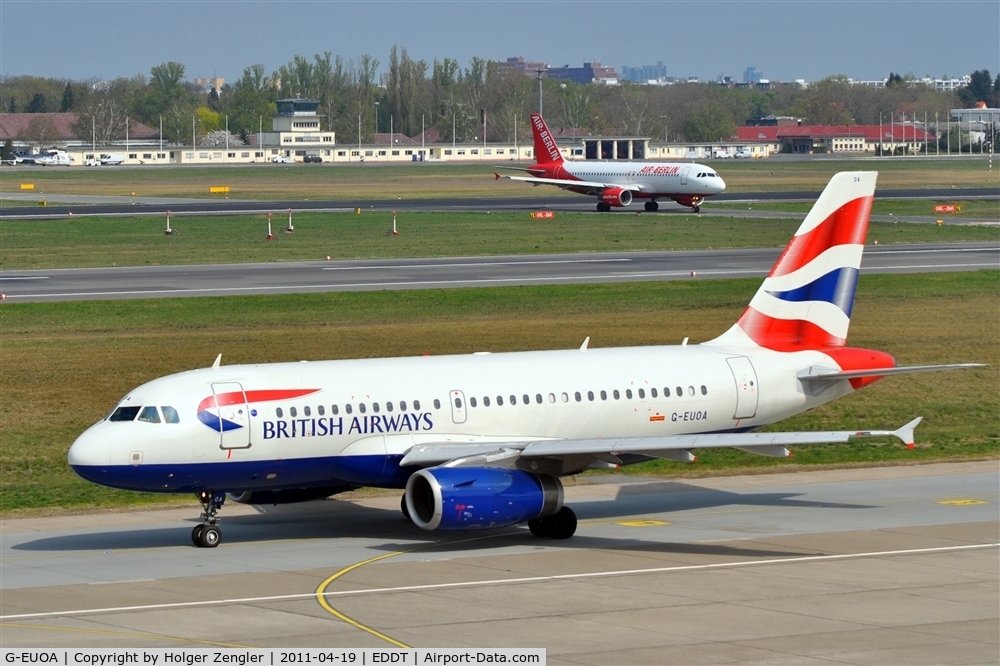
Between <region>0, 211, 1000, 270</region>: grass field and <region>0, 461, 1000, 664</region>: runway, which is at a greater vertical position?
<region>0, 211, 1000, 270</region>: grass field

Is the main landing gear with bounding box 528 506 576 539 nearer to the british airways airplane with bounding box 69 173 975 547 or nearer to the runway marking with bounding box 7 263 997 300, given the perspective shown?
the british airways airplane with bounding box 69 173 975 547

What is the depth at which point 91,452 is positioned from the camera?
2755cm

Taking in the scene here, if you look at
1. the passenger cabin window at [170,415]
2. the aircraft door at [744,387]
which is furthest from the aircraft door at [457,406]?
the aircraft door at [744,387]

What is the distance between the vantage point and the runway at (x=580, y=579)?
21.9 metres

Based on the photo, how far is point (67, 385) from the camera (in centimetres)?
4478

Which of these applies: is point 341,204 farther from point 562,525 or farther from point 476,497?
point 476,497

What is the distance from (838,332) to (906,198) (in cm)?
9908

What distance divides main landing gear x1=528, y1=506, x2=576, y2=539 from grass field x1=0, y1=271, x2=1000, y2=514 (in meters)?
8.75

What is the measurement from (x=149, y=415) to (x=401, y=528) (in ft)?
20.0

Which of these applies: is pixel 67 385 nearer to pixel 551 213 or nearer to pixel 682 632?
pixel 682 632

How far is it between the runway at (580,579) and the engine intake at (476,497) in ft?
2.53

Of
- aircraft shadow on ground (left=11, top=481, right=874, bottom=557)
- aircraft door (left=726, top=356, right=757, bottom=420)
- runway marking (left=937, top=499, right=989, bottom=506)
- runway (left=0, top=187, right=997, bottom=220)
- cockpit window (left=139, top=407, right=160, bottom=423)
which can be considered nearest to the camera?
cockpit window (left=139, top=407, right=160, bottom=423)

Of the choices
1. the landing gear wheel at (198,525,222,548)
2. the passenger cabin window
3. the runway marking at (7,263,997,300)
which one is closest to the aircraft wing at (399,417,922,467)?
the landing gear wheel at (198,525,222,548)

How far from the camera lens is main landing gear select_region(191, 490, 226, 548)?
29016 mm
